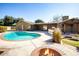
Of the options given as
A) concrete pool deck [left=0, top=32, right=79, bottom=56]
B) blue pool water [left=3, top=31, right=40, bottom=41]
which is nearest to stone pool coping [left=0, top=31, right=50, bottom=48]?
concrete pool deck [left=0, top=32, right=79, bottom=56]

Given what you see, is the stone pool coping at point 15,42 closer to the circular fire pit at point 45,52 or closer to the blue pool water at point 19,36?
the blue pool water at point 19,36

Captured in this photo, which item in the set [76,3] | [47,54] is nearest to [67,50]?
[47,54]

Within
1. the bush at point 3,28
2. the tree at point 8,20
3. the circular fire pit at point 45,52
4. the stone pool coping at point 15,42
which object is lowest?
the circular fire pit at point 45,52

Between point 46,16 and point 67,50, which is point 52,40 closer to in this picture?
point 67,50

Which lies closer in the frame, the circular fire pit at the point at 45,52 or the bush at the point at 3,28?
the circular fire pit at the point at 45,52

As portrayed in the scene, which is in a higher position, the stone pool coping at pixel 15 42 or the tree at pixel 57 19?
the tree at pixel 57 19

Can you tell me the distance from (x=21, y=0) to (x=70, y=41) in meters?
2.01

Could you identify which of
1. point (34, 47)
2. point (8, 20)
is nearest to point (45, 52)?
point (34, 47)

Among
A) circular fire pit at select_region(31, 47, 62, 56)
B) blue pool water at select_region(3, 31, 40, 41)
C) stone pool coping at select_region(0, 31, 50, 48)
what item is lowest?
circular fire pit at select_region(31, 47, 62, 56)

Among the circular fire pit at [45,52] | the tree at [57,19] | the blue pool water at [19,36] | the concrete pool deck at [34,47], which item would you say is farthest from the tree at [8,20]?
the tree at [57,19]

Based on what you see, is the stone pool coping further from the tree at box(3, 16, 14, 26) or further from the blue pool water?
the tree at box(3, 16, 14, 26)

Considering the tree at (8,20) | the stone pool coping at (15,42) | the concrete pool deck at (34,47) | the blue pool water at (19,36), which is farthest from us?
the blue pool water at (19,36)

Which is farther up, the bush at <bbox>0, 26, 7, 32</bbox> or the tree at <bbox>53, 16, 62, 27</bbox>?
the tree at <bbox>53, 16, 62, 27</bbox>

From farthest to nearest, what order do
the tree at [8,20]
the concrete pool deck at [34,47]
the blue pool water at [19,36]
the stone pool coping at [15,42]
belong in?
the blue pool water at [19,36], the tree at [8,20], the stone pool coping at [15,42], the concrete pool deck at [34,47]
